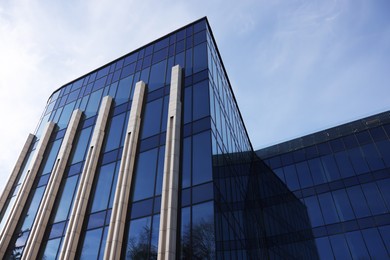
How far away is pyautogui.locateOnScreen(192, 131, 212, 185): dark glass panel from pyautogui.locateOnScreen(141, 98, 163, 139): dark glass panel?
3830 mm

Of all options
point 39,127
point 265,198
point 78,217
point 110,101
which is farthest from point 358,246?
point 39,127

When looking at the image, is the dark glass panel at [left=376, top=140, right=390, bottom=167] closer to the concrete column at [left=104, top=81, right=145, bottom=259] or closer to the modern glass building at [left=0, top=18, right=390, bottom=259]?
the modern glass building at [left=0, top=18, right=390, bottom=259]

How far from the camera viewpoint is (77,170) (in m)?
23.3

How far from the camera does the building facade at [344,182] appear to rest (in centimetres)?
2659

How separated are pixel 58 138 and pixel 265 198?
2179 cm

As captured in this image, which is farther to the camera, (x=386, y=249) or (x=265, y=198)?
(x=265, y=198)

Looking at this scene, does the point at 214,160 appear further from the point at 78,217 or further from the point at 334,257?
the point at 334,257

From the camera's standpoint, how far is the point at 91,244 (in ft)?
58.1

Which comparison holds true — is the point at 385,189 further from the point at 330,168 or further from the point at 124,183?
the point at 124,183

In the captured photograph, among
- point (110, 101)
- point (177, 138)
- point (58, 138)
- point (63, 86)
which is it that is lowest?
point (177, 138)

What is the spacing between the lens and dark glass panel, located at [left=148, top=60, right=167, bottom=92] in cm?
2402

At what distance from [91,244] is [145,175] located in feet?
17.1

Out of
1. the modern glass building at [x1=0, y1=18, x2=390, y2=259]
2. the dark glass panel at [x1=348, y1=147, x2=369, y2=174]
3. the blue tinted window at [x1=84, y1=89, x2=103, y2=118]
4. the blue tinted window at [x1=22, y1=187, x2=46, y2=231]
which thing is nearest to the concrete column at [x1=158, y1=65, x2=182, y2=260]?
the modern glass building at [x1=0, y1=18, x2=390, y2=259]

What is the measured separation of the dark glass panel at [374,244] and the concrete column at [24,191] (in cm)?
2991
